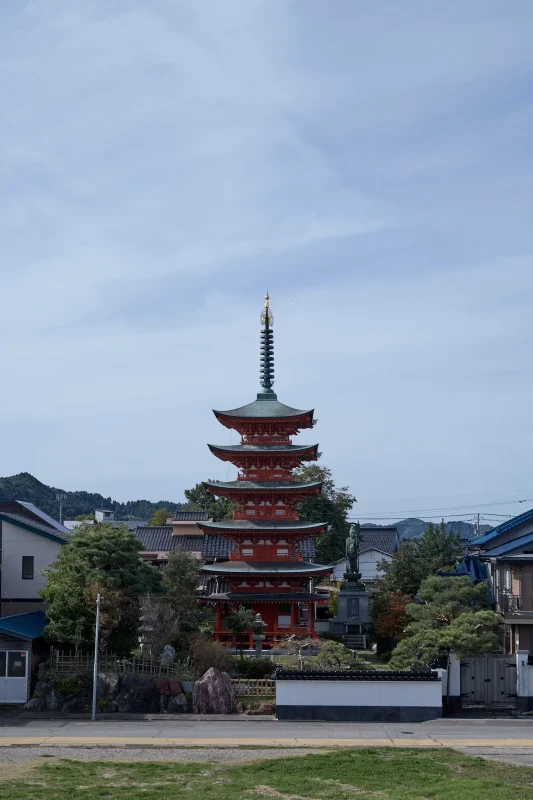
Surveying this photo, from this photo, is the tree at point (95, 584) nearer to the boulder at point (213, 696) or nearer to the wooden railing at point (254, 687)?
the boulder at point (213, 696)

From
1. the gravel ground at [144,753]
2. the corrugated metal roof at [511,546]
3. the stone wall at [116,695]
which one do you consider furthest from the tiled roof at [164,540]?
the gravel ground at [144,753]

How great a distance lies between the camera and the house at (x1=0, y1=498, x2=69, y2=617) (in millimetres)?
47375

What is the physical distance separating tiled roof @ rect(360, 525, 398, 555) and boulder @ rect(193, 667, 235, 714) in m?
64.4

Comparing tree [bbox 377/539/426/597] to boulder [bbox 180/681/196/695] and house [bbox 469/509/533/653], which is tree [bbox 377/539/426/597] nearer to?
house [bbox 469/509/533/653]

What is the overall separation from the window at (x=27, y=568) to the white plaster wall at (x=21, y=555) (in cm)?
15

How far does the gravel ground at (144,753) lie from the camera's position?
27906 millimetres

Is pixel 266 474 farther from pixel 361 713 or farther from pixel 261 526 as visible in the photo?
pixel 361 713

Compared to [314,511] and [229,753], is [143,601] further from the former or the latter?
[314,511]

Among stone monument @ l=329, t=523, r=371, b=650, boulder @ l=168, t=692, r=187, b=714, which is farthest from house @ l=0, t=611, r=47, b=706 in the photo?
stone monument @ l=329, t=523, r=371, b=650

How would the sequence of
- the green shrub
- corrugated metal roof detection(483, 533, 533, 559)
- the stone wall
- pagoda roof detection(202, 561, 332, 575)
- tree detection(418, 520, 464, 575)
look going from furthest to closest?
tree detection(418, 520, 464, 575)
pagoda roof detection(202, 561, 332, 575)
corrugated metal roof detection(483, 533, 533, 559)
the green shrub
the stone wall

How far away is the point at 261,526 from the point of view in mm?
57781

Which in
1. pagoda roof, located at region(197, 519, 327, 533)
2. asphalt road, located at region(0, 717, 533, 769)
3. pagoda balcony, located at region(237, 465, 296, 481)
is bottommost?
asphalt road, located at region(0, 717, 533, 769)

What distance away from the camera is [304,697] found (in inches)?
1398

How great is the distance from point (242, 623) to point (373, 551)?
47098 millimetres
